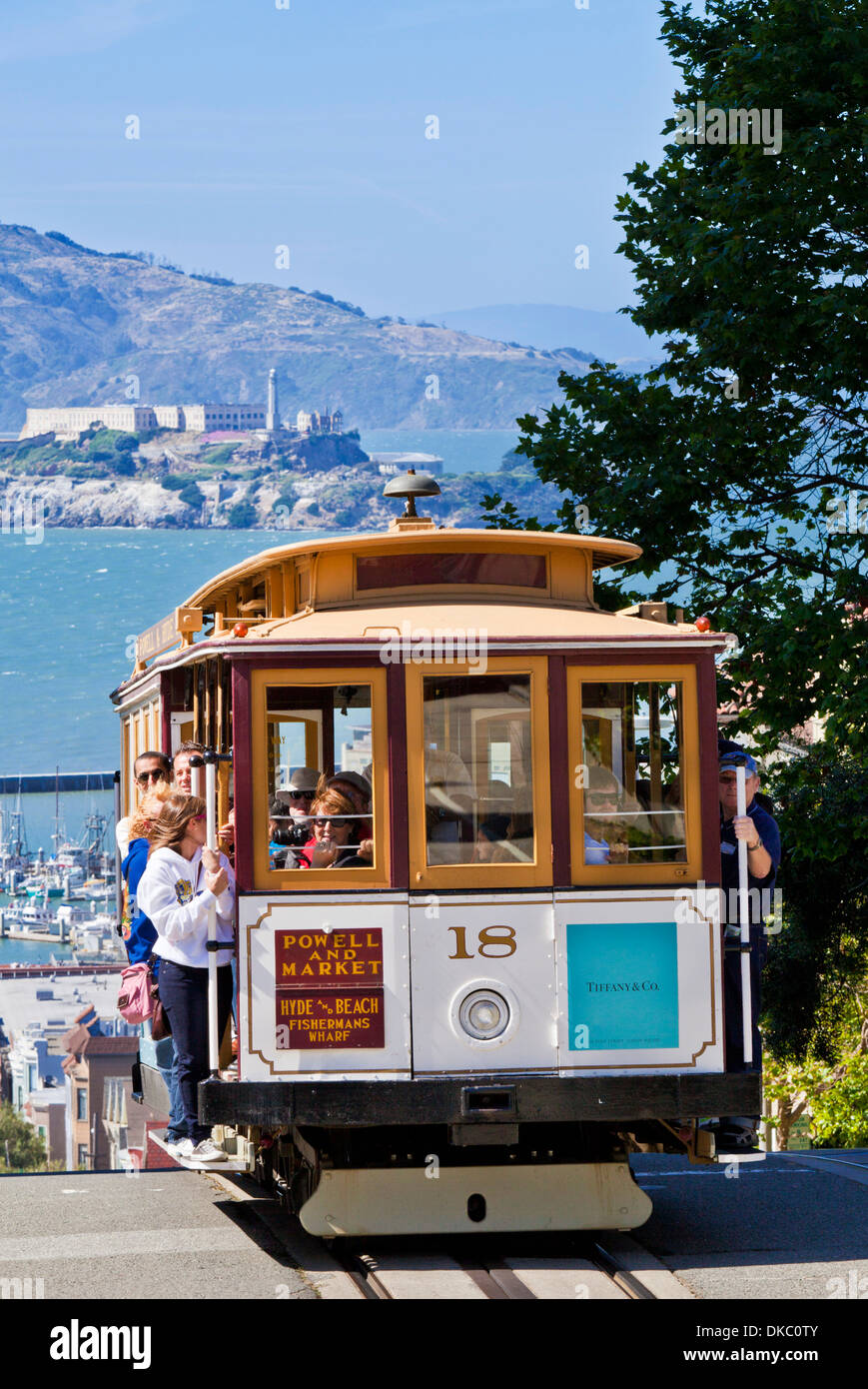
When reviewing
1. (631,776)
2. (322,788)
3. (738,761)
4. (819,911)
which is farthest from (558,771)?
(819,911)

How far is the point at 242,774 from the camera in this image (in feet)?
28.8

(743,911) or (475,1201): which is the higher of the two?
(743,911)

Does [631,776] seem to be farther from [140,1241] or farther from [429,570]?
[140,1241]

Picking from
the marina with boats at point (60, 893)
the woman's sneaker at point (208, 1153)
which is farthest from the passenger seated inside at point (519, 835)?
the marina with boats at point (60, 893)

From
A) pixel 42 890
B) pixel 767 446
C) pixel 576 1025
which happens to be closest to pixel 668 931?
pixel 576 1025

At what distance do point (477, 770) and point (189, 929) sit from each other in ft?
5.04

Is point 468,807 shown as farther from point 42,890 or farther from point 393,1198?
point 42,890

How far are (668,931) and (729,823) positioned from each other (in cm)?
77

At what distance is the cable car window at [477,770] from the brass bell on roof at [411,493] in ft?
4.71

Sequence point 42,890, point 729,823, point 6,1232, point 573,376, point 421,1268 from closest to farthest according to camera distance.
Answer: point 421,1268 → point 729,823 → point 6,1232 → point 573,376 → point 42,890

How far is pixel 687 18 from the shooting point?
20.5 meters

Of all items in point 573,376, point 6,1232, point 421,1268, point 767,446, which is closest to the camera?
point 421,1268

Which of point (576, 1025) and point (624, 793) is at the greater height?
point (624, 793)

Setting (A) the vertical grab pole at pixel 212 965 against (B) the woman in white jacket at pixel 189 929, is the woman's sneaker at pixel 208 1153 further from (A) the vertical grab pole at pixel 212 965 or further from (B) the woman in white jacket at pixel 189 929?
(A) the vertical grab pole at pixel 212 965
